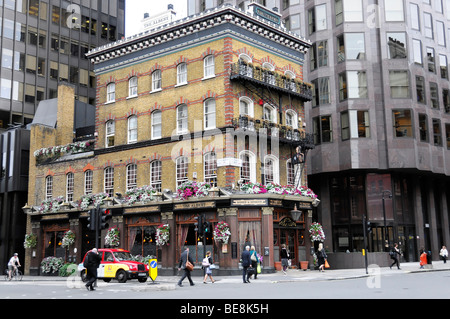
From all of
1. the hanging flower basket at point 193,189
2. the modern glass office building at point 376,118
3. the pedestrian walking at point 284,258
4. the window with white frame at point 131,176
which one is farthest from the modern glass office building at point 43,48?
the pedestrian walking at point 284,258

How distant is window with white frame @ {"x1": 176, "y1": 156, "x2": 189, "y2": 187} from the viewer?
109ft

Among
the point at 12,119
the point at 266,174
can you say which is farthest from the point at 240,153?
the point at 12,119

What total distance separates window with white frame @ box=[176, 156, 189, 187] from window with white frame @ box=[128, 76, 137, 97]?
6.77m

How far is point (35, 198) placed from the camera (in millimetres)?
41312

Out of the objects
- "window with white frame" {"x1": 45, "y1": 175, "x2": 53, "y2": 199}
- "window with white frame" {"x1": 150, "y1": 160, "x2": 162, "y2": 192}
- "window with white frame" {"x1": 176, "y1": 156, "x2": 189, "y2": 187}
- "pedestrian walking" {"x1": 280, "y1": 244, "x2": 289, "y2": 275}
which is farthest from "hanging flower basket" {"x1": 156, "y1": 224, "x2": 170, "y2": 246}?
"window with white frame" {"x1": 45, "y1": 175, "x2": 53, "y2": 199}

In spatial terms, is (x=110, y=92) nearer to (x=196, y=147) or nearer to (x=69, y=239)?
(x=196, y=147)

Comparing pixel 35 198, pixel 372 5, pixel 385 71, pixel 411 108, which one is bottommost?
pixel 35 198

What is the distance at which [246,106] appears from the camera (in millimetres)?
33375

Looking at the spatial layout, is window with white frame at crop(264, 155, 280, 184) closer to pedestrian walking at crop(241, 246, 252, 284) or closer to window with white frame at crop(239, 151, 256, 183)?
window with white frame at crop(239, 151, 256, 183)

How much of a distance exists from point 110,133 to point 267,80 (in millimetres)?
12408

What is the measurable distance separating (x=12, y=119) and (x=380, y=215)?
4161 cm

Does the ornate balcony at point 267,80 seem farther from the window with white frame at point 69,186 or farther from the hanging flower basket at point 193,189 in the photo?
the window with white frame at point 69,186

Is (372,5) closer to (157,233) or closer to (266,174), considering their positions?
(266,174)

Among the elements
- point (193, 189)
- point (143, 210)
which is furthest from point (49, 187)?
point (193, 189)
